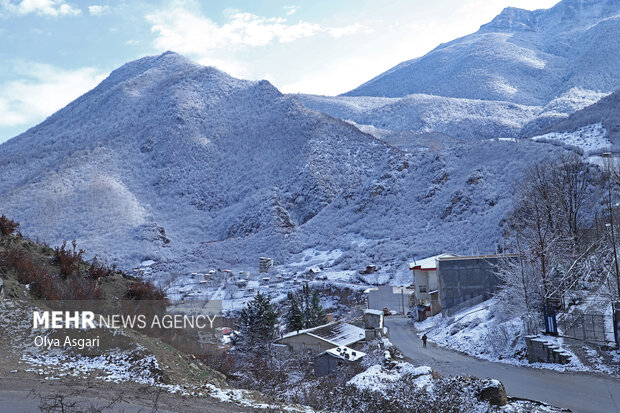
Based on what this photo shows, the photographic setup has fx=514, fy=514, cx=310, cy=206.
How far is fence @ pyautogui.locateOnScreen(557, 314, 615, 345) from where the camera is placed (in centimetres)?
1511

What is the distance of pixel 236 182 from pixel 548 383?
338 ft

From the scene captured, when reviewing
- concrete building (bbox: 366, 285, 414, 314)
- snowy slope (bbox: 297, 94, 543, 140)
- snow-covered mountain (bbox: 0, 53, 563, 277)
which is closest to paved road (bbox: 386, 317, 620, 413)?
concrete building (bbox: 366, 285, 414, 314)

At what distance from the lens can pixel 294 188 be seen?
100375 millimetres

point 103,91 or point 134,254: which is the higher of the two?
point 103,91

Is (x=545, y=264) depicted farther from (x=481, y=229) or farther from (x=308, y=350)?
(x=481, y=229)

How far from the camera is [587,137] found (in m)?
86.0

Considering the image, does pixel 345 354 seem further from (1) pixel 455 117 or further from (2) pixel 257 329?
(1) pixel 455 117

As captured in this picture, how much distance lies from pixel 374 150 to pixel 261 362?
9921 cm

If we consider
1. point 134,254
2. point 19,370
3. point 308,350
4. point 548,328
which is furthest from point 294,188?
point 19,370

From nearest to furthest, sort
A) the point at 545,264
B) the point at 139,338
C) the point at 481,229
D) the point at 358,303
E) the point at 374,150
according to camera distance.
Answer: the point at 139,338
the point at 545,264
the point at 358,303
the point at 481,229
the point at 374,150

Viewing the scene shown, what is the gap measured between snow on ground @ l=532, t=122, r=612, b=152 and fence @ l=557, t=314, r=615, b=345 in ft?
216

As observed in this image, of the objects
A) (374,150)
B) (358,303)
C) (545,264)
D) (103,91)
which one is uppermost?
(103,91)

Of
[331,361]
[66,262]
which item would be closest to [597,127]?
[331,361]

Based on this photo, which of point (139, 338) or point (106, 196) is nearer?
point (139, 338)
